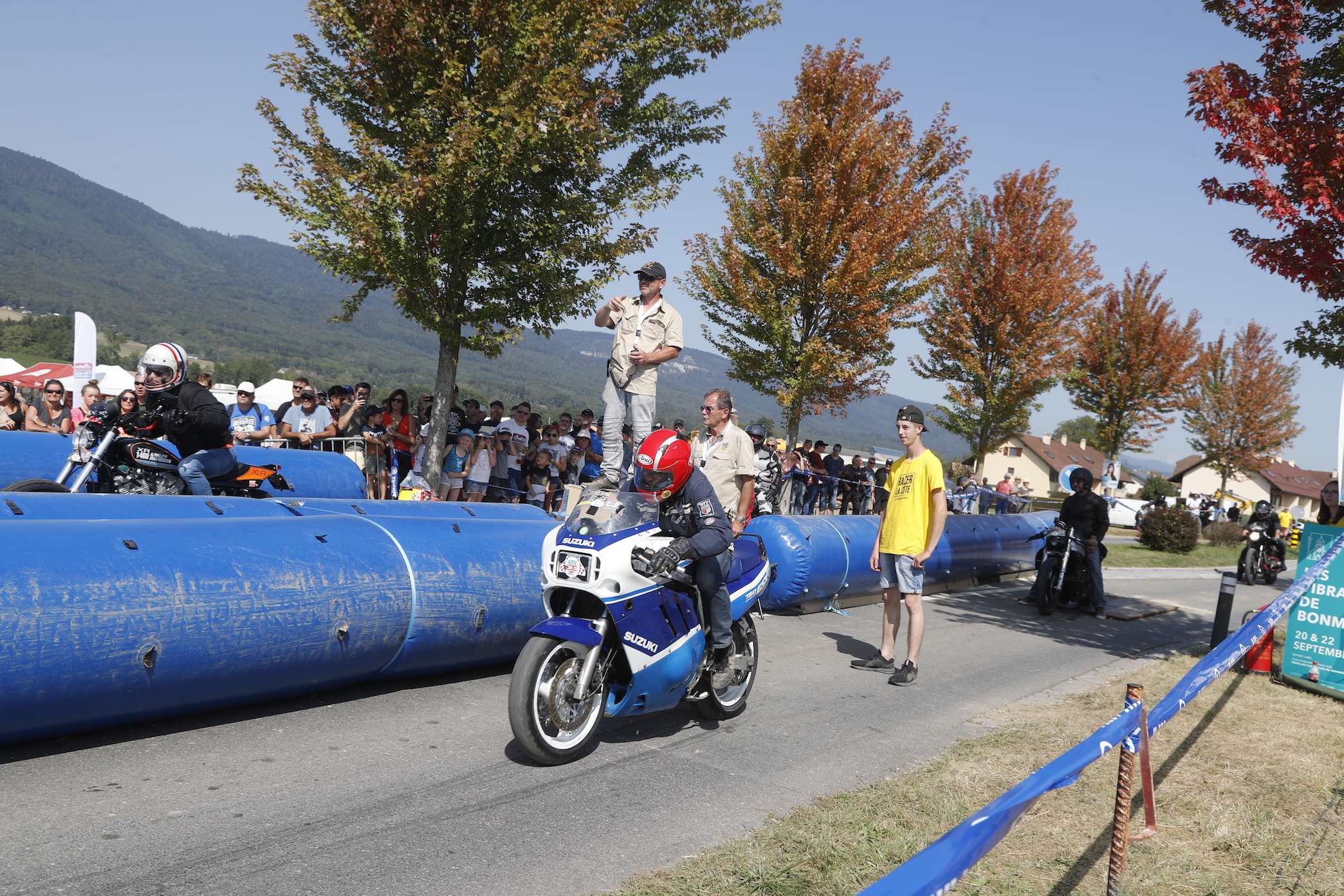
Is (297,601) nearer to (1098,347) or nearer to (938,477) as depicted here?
(938,477)

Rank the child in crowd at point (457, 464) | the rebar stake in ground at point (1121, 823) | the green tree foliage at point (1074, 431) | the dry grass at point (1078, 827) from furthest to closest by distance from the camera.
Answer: the green tree foliage at point (1074, 431), the child in crowd at point (457, 464), the dry grass at point (1078, 827), the rebar stake in ground at point (1121, 823)

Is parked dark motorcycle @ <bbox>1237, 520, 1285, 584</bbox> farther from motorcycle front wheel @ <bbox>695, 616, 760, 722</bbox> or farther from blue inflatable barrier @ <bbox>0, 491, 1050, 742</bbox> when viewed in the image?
blue inflatable barrier @ <bbox>0, 491, 1050, 742</bbox>

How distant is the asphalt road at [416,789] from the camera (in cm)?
358

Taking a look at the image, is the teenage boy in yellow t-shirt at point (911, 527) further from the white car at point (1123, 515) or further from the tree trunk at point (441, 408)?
the white car at point (1123, 515)

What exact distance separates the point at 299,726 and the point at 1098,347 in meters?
33.7

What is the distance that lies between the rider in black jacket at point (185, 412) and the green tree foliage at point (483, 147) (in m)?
4.15

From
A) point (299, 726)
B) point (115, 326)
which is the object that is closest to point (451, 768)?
point (299, 726)

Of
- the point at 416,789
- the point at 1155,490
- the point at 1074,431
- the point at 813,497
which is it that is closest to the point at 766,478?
the point at 813,497

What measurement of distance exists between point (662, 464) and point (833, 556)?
5.85m

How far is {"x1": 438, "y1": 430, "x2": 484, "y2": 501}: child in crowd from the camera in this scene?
13.6 meters

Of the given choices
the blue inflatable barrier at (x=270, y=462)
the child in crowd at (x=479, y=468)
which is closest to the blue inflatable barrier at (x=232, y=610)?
the blue inflatable barrier at (x=270, y=462)

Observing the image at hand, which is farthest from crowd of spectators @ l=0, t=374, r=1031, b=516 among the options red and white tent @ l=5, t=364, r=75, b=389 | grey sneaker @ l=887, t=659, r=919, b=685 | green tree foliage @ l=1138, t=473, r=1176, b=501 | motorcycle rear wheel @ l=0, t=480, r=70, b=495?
green tree foliage @ l=1138, t=473, r=1176, b=501

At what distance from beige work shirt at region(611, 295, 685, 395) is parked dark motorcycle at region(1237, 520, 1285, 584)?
16466 mm

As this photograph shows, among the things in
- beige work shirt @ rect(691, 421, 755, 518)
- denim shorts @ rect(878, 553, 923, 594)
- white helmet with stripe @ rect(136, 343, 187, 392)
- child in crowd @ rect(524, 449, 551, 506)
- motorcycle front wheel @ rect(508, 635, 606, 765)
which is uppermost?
white helmet with stripe @ rect(136, 343, 187, 392)
